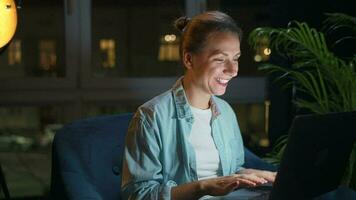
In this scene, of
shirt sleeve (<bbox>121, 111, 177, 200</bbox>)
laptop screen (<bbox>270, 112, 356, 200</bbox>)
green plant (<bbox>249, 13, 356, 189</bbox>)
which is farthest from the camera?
green plant (<bbox>249, 13, 356, 189</bbox>)

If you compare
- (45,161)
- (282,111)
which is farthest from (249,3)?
(45,161)

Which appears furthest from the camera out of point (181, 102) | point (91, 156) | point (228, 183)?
point (91, 156)

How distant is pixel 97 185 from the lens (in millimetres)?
1882

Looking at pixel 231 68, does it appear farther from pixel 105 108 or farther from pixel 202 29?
pixel 105 108

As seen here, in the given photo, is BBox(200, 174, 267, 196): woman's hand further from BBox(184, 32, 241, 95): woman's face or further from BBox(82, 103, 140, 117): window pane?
BBox(82, 103, 140, 117): window pane

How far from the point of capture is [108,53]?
3.07 metres

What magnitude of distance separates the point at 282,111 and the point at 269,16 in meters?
0.56

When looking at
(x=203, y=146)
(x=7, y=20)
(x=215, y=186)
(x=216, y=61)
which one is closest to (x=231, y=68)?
(x=216, y=61)

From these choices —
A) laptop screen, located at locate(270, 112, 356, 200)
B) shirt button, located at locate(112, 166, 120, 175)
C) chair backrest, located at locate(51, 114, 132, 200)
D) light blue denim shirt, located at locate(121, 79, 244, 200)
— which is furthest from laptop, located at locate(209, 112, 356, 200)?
shirt button, located at locate(112, 166, 120, 175)

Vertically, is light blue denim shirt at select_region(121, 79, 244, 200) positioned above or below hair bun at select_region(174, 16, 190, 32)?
below

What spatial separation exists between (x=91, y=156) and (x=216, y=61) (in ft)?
2.18

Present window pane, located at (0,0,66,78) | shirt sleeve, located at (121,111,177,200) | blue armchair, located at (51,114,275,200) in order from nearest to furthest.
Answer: shirt sleeve, located at (121,111,177,200) → blue armchair, located at (51,114,275,200) → window pane, located at (0,0,66,78)

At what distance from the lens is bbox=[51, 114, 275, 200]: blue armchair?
1788 millimetres

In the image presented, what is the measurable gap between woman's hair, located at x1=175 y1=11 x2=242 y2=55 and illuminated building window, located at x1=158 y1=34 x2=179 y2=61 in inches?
59.0
